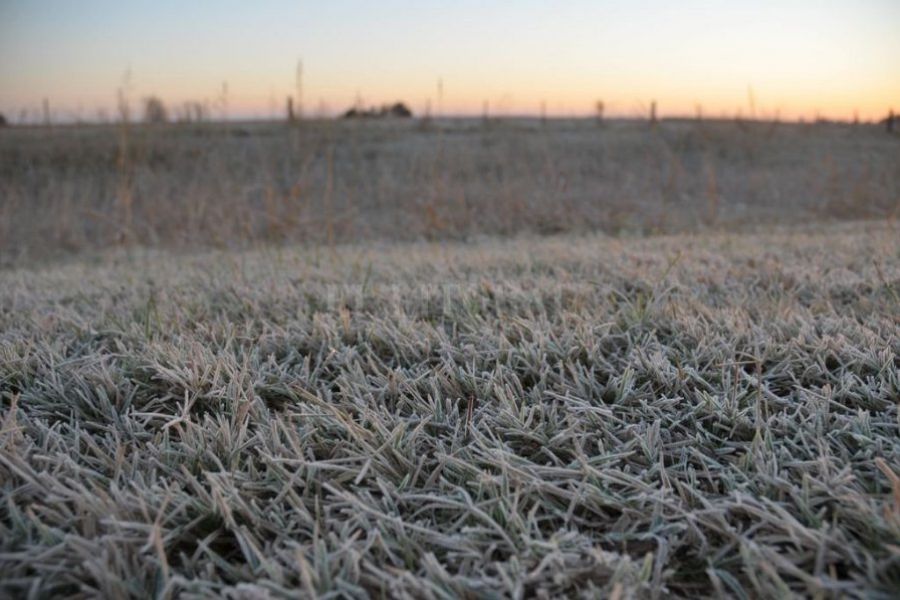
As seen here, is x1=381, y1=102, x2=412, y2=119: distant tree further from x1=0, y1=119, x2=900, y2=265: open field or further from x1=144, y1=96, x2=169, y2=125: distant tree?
x1=144, y1=96, x2=169, y2=125: distant tree

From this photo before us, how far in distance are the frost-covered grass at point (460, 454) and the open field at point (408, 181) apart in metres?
4.09

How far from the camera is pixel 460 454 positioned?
1.08 m

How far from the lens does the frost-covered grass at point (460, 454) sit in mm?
811

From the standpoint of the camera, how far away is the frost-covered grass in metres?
0.81

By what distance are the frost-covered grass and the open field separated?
409 cm

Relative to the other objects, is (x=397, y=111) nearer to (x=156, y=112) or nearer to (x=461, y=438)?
(x=156, y=112)

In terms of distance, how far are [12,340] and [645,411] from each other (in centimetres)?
172

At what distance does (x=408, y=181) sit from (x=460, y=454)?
11.2 meters

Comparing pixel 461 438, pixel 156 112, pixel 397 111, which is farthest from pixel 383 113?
pixel 461 438

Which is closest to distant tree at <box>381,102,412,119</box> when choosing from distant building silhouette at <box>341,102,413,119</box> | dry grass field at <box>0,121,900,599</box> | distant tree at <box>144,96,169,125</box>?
distant building silhouette at <box>341,102,413,119</box>

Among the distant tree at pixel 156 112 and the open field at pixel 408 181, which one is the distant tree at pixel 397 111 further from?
the distant tree at pixel 156 112

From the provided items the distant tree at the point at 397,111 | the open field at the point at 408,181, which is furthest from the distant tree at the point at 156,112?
the distant tree at the point at 397,111

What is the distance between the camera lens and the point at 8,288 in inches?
120

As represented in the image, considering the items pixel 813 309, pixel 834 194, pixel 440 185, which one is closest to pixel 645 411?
pixel 813 309
